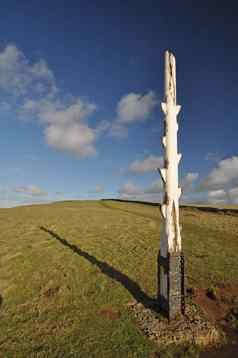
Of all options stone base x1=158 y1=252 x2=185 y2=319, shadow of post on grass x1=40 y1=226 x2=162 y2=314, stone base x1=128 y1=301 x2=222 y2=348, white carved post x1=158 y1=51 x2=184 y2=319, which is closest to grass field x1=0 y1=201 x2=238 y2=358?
shadow of post on grass x1=40 y1=226 x2=162 y2=314

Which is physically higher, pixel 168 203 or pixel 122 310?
pixel 168 203

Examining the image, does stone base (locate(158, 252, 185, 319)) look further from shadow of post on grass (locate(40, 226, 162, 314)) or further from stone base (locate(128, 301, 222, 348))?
shadow of post on grass (locate(40, 226, 162, 314))

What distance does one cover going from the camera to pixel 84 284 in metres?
12.1

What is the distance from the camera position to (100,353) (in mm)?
7027

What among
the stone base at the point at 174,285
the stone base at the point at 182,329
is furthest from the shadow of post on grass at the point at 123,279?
the stone base at the point at 174,285

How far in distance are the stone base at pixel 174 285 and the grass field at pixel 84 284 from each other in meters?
1.22

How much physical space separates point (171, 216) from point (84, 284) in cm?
604

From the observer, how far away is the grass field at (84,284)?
24.6ft

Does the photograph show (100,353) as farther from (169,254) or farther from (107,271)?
(107,271)

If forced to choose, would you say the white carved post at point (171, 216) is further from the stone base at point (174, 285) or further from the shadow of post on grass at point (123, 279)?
the shadow of post on grass at point (123, 279)

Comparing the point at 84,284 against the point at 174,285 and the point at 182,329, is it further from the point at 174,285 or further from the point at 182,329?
the point at 182,329

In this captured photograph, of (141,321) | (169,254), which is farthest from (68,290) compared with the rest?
(169,254)

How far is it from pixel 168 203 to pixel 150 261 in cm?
836

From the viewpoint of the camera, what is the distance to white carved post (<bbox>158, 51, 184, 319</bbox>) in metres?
8.25
